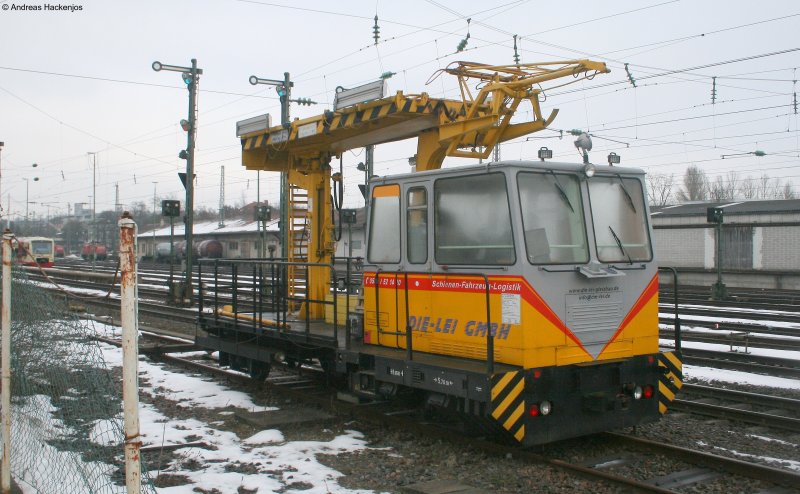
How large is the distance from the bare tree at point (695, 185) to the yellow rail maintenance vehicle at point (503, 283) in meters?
68.7

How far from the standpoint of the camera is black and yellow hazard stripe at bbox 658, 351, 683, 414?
7559 millimetres

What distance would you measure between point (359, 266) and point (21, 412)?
15.8 feet

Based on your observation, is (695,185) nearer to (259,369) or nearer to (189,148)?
(189,148)

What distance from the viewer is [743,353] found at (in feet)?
41.8

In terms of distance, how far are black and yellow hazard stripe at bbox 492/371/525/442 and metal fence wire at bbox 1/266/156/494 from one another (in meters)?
3.22

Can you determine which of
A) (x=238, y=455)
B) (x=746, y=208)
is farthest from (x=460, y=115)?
(x=746, y=208)

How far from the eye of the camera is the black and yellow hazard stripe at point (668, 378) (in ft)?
24.8

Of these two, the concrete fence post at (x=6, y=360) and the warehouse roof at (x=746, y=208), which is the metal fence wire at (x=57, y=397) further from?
the warehouse roof at (x=746, y=208)

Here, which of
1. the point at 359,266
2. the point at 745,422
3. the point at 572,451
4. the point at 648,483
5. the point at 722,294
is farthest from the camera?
the point at 722,294

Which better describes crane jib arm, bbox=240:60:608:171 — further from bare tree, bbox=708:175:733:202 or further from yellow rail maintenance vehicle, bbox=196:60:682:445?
bare tree, bbox=708:175:733:202

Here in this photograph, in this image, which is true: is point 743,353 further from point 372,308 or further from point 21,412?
point 21,412

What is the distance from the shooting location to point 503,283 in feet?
22.8

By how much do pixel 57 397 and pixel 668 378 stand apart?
6.26 meters

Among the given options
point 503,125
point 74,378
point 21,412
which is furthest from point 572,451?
point 21,412
